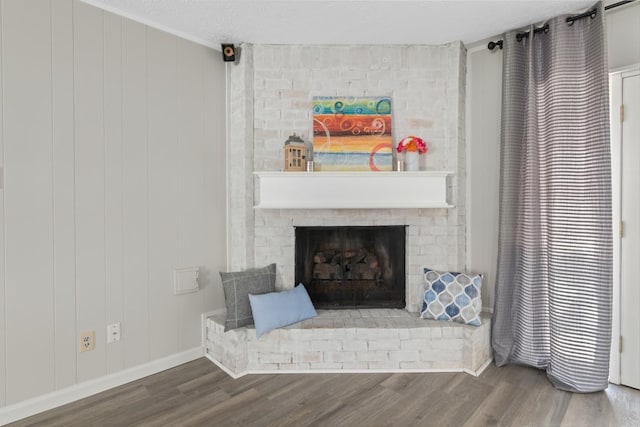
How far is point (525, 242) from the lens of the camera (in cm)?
242

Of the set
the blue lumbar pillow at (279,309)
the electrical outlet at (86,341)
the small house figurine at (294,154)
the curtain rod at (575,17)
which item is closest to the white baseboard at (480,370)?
the blue lumbar pillow at (279,309)

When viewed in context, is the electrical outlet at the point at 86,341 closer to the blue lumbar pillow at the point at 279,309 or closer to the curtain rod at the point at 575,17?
the blue lumbar pillow at the point at 279,309

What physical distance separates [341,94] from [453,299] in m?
1.76

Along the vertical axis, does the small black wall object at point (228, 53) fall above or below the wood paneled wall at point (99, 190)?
above

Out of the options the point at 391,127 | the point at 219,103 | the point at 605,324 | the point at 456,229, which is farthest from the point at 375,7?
the point at 605,324

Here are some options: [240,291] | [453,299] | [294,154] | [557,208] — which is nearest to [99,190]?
[240,291]

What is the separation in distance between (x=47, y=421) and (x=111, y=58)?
213cm

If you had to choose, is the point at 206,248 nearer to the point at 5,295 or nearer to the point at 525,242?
the point at 5,295

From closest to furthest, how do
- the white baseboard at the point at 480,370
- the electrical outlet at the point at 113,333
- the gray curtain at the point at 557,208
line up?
the gray curtain at the point at 557,208 → the electrical outlet at the point at 113,333 → the white baseboard at the point at 480,370

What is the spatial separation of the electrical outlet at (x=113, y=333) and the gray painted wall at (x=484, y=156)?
8.61ft

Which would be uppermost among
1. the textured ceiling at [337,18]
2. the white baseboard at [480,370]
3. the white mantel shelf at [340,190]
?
the textured ceiling at [337,18]

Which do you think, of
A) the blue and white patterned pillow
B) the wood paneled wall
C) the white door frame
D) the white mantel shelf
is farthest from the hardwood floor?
the white mantel shelf

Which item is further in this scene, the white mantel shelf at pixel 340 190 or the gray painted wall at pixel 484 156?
the gray painted wall at pixel 484 156

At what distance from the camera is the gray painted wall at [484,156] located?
8.99 ft
